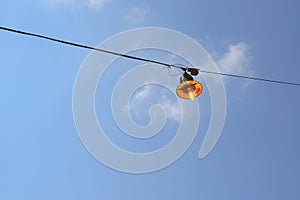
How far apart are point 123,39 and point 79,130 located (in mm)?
1991

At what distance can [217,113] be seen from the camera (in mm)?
6539

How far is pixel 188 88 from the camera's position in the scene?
495cm

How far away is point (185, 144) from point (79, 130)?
2.16 metres

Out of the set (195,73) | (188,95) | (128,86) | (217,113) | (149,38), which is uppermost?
(149,38)

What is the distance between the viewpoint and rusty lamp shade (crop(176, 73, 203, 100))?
4.93 meters

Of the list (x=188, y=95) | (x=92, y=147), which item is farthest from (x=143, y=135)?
→ (x=188, y=95)

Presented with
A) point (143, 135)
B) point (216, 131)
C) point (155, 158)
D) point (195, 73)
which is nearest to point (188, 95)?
point (195, 73)

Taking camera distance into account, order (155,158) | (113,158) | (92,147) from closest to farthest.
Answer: (92,147)
(113,158)
(155,158)

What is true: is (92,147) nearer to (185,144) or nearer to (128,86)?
(128,86)

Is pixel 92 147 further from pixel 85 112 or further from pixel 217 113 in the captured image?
pixel 217 113

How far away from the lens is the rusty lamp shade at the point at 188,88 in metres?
4.93

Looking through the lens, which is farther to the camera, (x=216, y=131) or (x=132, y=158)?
(x=132, y=158)

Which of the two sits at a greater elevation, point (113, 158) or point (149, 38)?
point (149, 38)

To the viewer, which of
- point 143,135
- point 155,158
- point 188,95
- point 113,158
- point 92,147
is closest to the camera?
point 188,95
